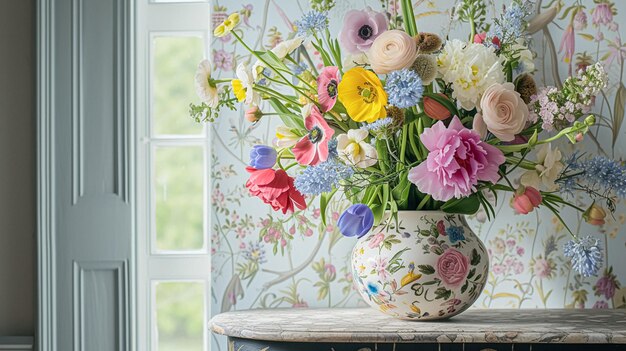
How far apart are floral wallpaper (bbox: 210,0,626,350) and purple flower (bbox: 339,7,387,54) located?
1.32 ft

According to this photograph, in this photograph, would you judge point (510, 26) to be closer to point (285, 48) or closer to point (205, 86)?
point (285, 48)

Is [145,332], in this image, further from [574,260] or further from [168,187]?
[574,260]

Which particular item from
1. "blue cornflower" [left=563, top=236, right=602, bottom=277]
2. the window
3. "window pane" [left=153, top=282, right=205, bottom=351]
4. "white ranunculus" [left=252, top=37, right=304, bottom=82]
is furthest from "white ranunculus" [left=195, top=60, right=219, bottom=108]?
"blue cornflower" [left=563, top=236, right=602, bottom=277]

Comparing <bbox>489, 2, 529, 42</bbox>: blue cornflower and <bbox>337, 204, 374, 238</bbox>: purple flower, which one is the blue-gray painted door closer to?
<bbox>337, 204, 374, 238</bbox>: purple flower

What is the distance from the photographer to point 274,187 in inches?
65.7

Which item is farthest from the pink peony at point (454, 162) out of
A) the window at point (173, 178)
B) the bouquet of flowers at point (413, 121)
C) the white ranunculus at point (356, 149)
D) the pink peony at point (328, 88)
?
the window at point (173, 178)

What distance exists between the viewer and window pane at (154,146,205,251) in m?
2.27

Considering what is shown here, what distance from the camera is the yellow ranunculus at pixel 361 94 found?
1.56 meters

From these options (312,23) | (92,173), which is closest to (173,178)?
(92,173)

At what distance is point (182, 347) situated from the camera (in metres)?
2.27

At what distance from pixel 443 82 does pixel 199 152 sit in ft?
2.83

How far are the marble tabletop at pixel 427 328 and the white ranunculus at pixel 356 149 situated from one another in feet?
1.14

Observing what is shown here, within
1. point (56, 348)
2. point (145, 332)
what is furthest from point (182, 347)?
point (56, 348)

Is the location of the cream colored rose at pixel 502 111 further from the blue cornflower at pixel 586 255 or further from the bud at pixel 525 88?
the blue cornflower at pixel 586 255
